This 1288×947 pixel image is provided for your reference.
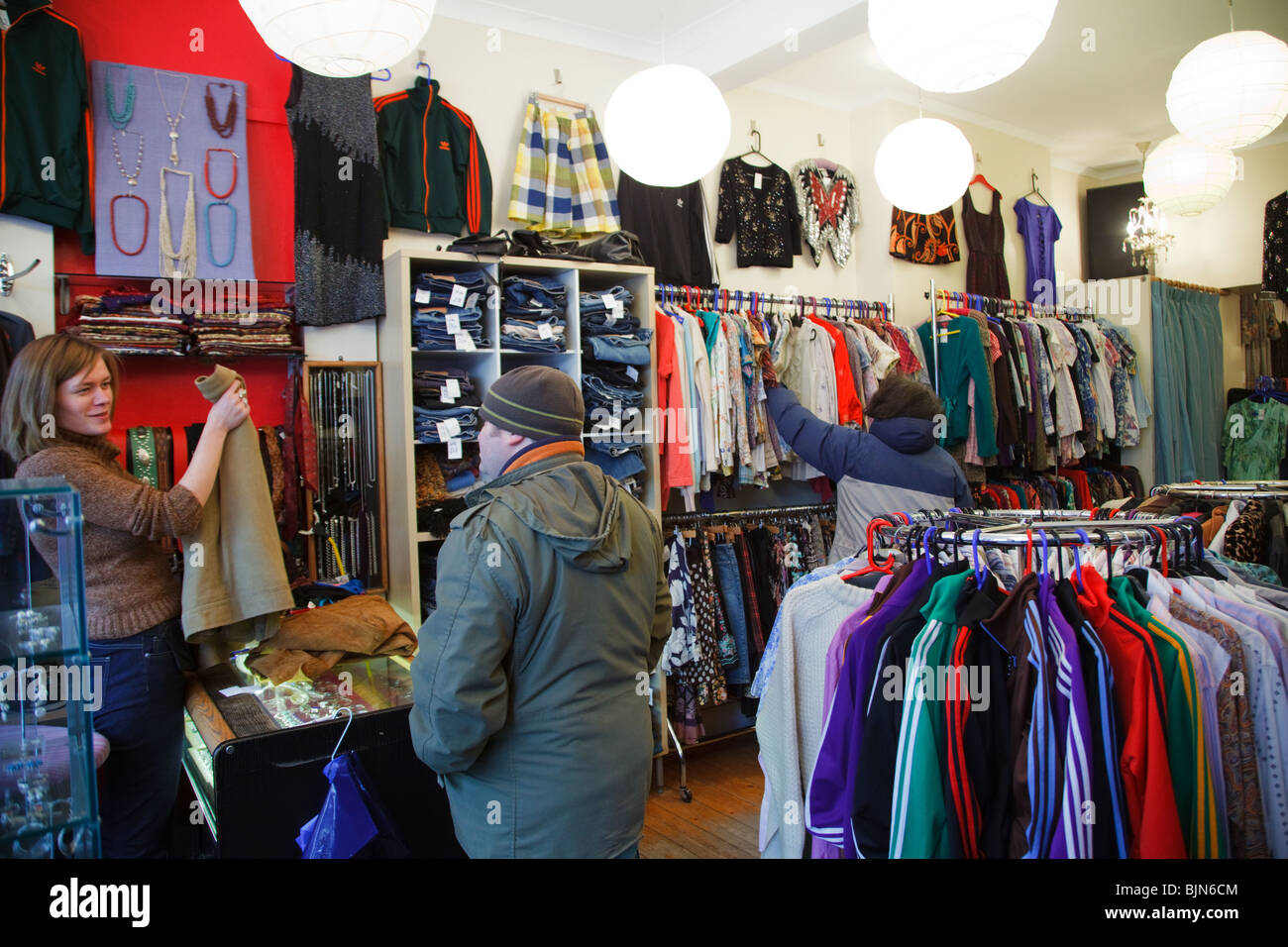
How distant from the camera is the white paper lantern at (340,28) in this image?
1.91 m

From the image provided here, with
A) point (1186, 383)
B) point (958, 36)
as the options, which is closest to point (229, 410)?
point (958, 36)

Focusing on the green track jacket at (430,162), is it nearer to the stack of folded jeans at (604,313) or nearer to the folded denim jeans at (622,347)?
the stack of folded jeans at (604,313)

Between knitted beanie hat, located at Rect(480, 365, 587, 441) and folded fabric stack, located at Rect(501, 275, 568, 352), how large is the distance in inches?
68.8

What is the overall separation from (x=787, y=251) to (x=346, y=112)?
246 cm

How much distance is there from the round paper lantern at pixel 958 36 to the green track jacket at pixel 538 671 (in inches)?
53.4

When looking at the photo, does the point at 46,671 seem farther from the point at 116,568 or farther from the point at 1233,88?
the point at 1233,88

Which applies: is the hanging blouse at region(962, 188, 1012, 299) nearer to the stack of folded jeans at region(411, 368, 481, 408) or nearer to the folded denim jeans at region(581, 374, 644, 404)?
the folded denim jeans at region(581, 374, 644, 404)

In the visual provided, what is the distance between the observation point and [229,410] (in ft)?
7.93

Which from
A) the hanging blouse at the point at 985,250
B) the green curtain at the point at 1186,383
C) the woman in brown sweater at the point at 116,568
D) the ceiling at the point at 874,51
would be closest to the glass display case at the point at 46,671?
the woman in brown sweater at the point at 116,568
